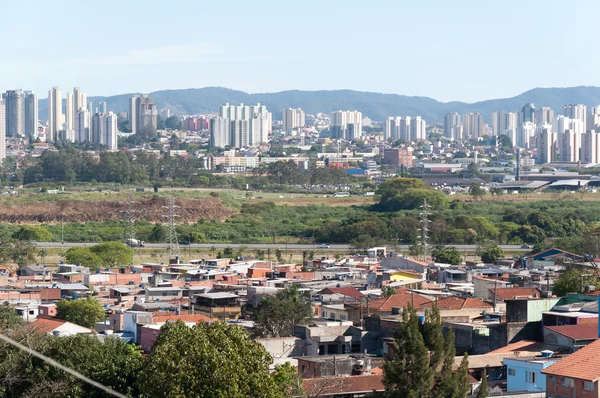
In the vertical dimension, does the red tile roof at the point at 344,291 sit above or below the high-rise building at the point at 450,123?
below

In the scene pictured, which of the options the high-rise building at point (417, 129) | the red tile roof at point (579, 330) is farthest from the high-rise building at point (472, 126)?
the red tile roof at point (579, 330)

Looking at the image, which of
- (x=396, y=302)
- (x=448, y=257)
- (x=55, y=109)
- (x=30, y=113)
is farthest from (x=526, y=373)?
(x=55, y=109)

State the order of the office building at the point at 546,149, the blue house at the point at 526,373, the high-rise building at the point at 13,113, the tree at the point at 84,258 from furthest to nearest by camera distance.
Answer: the high-rise building at the point at 13,113 → the office building at the point at 546,149 → the tree at the point at 84,258 → the blue house at the point at 526,373

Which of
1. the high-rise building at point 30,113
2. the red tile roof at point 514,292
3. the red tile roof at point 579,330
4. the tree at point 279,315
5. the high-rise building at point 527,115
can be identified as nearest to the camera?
the red tile roof at point 579,330

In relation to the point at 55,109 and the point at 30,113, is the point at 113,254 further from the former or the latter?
the point at 55,109

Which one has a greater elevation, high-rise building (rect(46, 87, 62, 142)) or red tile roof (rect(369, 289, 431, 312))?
high-rise building (rect(46, 87, 62, 142))

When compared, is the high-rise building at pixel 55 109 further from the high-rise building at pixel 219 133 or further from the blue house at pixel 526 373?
the blue house at pixel 526 373

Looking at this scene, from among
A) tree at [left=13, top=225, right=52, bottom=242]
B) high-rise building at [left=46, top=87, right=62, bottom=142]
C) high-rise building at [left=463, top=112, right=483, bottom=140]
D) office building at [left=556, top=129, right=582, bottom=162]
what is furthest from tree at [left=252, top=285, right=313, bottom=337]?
high-rise building at [left=463, top=112, right=483, bottom=140]

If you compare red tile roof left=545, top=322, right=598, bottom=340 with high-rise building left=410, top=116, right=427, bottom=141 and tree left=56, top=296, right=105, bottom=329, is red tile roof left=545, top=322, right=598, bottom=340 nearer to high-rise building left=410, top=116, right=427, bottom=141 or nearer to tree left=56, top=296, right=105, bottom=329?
tree left=56, top=296, right=105, bottom=329
